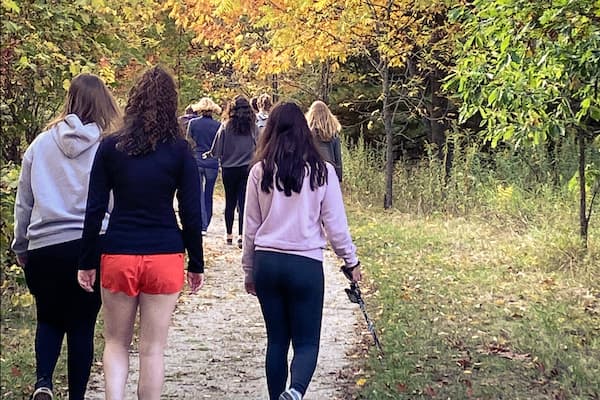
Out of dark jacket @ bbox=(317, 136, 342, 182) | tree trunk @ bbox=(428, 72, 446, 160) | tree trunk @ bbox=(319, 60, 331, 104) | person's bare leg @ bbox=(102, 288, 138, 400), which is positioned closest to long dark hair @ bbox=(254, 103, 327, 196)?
person's bare leg @ bbox=(102, 288, 138, 400)

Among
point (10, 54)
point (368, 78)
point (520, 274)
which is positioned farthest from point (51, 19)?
point (368, 78)

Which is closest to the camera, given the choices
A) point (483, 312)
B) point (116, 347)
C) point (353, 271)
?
point (116, 347)

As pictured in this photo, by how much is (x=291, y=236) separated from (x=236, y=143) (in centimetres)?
672

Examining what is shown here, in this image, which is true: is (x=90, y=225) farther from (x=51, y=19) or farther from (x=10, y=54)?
(x=51, y=19)

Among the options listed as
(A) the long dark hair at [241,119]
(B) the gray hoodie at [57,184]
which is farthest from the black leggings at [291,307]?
(A) the long dark hair at [241,119]

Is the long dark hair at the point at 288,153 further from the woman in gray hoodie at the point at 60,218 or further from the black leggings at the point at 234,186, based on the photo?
the black leggings at the point at 234,186

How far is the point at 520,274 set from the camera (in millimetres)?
9609

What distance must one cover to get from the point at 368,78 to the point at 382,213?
18.6ft

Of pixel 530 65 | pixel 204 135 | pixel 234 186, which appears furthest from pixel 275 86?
pixel 530 65

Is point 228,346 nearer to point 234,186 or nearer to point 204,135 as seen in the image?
point 234,186

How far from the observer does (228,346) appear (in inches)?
287

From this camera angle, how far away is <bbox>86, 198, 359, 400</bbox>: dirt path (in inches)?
239

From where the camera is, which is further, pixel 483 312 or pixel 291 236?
pixel 483 312

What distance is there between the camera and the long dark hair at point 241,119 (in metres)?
11.6
